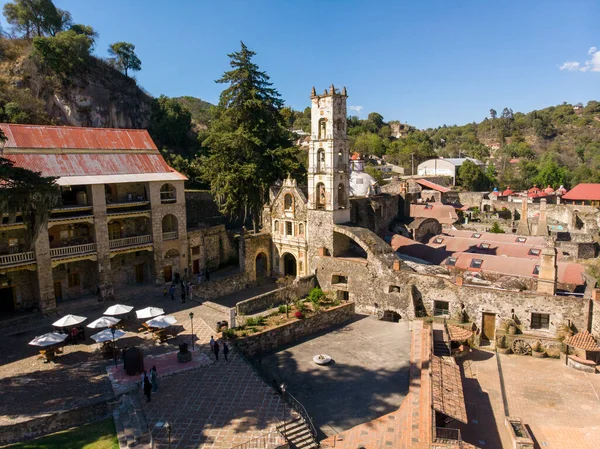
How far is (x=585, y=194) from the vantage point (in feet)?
214

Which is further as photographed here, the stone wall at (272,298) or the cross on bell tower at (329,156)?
the cross on bell tower at (329,156)

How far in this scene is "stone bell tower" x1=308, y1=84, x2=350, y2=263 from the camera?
107ft

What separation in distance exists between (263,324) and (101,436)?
1086 centimetres

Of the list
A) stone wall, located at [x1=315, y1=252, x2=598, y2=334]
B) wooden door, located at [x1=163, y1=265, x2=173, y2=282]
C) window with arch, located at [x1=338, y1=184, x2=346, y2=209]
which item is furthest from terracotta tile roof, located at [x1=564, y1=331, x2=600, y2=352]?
wooden door, located at [x1=163, y1=265, x2=173, y2=282]

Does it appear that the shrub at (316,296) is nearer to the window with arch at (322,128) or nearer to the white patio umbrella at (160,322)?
the white patio umbrella at (160,322)

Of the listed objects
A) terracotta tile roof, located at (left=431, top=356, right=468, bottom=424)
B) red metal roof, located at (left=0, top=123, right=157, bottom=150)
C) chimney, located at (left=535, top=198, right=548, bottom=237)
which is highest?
red metal roof, located at (left=0, top=123, right=157, bottom=150)

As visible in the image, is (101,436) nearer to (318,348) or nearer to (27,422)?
(27,422)

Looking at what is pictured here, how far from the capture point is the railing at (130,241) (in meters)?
29.3

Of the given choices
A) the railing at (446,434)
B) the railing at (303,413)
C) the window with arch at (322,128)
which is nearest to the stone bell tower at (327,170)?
the window with arch at (322,128)

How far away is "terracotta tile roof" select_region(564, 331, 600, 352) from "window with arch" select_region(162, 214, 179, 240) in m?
26.4

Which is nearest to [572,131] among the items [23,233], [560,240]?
[560,240]

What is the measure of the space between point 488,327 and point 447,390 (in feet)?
30.5

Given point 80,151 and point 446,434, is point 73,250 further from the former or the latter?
point 446,434

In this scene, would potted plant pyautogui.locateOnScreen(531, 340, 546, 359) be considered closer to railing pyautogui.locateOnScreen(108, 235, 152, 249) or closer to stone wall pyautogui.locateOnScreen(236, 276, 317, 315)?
stone wall pyautogui.locateOnScreen(236, 276, 317, 315)
